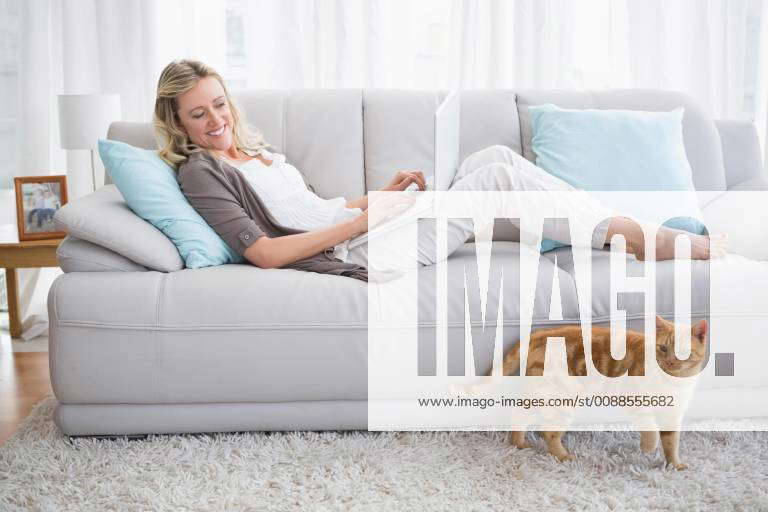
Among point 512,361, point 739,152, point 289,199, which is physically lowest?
point 512,361

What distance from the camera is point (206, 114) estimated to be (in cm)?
232

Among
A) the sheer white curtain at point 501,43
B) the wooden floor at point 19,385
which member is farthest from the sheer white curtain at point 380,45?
the wooden floor at point 19,385

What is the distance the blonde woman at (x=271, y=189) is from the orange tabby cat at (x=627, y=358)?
0.40 metres

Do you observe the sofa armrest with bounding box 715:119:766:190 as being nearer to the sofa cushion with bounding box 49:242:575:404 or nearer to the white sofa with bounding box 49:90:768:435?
the white sofa with bounding box 49:90:768:435

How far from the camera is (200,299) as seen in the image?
1.97 m

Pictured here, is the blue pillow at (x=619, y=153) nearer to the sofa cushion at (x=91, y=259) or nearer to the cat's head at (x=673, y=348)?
the cat's head at (x=673, y=348)

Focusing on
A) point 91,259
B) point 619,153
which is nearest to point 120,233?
point 91,259

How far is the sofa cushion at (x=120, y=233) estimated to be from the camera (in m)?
2.06

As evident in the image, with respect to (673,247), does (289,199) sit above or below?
above

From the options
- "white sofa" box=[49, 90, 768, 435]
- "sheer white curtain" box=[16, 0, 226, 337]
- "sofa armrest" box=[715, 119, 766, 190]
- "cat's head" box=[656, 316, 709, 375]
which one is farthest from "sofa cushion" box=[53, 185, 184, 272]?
"sofa armrest" box=[715, 119, 766, 190]

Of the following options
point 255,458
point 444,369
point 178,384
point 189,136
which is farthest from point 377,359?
point 189,136

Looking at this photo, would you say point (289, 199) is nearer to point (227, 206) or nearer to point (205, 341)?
point (227, 206)

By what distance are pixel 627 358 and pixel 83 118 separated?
222 cm

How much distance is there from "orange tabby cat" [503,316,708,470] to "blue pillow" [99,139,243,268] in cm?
87
